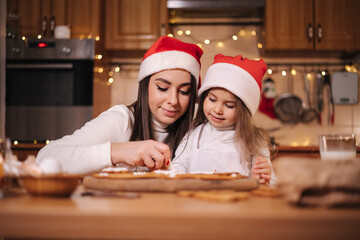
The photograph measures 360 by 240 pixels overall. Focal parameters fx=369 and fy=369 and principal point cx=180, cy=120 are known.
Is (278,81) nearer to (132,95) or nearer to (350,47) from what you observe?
(350,47)

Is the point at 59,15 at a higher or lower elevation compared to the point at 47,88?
higher

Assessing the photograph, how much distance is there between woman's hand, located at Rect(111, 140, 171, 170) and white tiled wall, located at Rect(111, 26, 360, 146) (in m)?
2.15

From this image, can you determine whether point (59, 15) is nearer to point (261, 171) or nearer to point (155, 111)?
point (155, 111)

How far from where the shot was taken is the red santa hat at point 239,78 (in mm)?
1631

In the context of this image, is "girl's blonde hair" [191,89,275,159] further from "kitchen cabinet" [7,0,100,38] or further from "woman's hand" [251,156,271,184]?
"kitchen cabinet" [7,0,100,38]

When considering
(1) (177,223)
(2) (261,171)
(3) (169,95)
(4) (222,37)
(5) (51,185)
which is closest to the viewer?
(1) (177,223)

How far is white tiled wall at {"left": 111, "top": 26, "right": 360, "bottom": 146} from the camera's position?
3180 millimetres

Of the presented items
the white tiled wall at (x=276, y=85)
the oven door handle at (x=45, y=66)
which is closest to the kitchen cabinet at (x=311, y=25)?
the white tiled wall at (x=276, y=85)

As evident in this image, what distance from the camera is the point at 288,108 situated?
317 cm

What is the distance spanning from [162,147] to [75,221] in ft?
1.75

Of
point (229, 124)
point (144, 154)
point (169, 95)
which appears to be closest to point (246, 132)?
point (229, 124)

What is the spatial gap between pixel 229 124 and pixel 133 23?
166 cm

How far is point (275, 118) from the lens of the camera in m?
3.18

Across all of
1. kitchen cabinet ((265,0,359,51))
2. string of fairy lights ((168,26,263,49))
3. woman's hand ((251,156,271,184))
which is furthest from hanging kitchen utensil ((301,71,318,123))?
woman's hand ((251,156,271,184))
